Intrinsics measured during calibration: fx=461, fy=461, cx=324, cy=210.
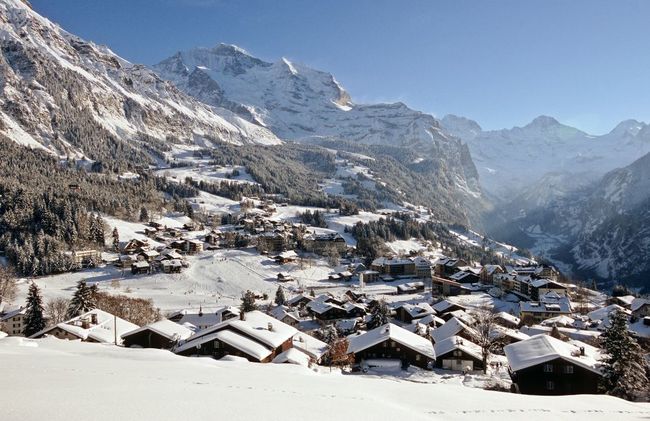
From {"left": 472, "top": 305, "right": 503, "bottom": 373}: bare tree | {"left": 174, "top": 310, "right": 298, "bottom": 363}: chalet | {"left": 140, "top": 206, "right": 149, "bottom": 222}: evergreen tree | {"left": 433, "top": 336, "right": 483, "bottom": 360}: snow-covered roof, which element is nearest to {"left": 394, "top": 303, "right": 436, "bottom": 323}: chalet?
{"left": 472, "top": 305, "right": 503, "bottom": 373}: bare tree

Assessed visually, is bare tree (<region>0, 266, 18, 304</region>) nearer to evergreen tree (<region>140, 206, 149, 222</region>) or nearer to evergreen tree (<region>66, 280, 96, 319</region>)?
evergreen tree (<region>66, 280, 96, 319</region>)

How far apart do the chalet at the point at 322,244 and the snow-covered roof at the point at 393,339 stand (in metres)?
87.7

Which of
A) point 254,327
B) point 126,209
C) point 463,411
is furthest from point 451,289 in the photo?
point 126,209

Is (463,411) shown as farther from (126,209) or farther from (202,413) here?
(126,209)

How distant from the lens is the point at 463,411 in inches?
592

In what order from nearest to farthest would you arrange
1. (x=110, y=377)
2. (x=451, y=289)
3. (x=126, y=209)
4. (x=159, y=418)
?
(x=159, y=418) → (x=110, y=377) → (x=451, y=289) → (x=126, y=209)

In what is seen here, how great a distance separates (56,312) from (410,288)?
66.9m

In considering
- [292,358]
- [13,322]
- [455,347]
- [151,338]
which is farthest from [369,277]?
[292,358]

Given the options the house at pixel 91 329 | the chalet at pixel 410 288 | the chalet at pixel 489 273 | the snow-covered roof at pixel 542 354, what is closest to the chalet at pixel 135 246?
the chalet at pixel 410 288

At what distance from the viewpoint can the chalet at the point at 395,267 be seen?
4665 inches

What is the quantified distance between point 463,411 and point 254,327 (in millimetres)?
25803

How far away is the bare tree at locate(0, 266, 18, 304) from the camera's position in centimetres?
7476

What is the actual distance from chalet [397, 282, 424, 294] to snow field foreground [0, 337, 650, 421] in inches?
3118

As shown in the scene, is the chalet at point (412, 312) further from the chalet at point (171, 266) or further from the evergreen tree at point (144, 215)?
the evergreen tree at point (144, 215)
